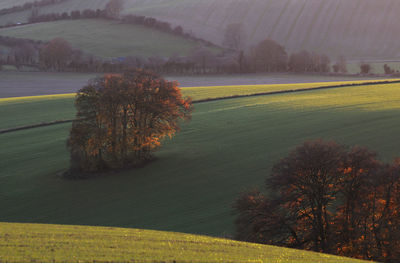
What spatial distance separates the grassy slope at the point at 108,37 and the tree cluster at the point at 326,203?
109m

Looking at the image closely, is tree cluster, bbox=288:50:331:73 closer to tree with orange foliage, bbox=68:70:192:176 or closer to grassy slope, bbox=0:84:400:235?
grassy slope, bbox=0:84:400:235

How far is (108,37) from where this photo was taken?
458ft

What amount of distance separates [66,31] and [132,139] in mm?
121916

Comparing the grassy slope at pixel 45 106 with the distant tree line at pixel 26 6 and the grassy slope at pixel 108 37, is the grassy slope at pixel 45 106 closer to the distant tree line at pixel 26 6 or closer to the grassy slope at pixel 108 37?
the grassy slope at pixel 108 37

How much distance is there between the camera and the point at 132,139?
3488 centimetres

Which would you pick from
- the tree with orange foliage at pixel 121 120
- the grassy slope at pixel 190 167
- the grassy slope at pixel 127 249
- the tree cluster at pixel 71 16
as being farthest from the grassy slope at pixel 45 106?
the tree cluster at pixel 71 16

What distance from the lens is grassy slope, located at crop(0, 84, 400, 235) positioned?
2502 cm

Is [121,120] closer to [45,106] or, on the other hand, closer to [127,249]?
[127,249]

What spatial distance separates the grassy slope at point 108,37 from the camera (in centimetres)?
12850

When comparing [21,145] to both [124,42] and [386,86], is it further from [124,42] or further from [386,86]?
[124,42]

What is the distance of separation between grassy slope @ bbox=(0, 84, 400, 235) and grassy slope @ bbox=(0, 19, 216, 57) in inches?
3261

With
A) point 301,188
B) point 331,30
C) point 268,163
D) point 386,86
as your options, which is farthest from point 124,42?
point 301,188

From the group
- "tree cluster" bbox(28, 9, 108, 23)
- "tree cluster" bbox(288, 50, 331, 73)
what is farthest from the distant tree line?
"tree cluster" bbox(288, 50, 331, 73)

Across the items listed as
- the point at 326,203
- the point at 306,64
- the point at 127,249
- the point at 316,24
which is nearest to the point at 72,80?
the point at 306,64
